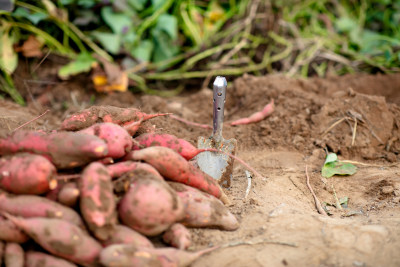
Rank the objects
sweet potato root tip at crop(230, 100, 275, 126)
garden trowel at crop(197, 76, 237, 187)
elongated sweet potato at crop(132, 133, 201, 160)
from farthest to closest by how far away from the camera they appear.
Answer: sweet potato root tip at crop(230, 100, 275, 126) → garden trowel at crop(197, 76, 237, 187) → elongated sweet potato at crop(132, 133, 201, 160)

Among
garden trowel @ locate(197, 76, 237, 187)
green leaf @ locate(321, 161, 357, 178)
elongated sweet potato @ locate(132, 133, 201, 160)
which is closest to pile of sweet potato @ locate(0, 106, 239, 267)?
elongated sweet potato @ locate(132, 133, 201, 160)

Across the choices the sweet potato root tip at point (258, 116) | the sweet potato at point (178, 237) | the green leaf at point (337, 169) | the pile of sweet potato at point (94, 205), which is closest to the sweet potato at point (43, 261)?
the pile of sweet potato at point (94, 205)

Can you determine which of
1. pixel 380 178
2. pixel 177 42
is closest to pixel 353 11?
→ pixel 177 42

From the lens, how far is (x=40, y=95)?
3.19 metres

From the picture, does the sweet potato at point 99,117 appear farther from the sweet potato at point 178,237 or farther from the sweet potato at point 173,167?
the sweet potato at point 178,237

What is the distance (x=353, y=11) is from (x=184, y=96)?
2.38 metres

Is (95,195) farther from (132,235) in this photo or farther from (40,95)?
(40,95)

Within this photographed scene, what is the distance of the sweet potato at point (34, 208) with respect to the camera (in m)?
1.24

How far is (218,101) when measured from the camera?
5.83ft

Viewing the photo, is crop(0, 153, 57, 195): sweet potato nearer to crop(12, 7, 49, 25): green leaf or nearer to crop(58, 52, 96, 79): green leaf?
crop(58, 52, 96, 79): green leaf

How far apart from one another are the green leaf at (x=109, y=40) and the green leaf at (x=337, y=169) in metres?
2.08

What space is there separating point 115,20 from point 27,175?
235 centimetres

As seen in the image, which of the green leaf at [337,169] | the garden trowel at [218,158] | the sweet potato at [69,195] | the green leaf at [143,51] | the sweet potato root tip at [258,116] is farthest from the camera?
the green leaf at [143,51]

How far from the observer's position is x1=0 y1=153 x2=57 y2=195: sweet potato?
1252 mm
